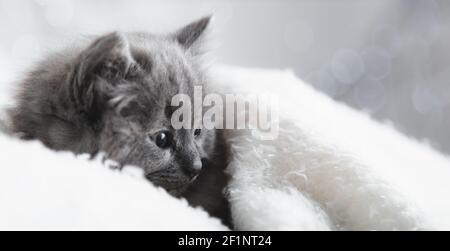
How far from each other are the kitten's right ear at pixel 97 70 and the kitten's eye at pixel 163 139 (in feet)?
0.35

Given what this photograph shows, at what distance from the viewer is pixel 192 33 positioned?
3.69 feet

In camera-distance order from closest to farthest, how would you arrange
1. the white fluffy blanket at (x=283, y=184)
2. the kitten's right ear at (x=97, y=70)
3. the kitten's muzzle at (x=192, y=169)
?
the white fluffy blanket at (x=283, y=184)
the kitten's right ear at (x=97, y=70)
the kitten's muzzle at (x=192, y=169)

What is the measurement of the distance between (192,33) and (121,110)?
1.11ft

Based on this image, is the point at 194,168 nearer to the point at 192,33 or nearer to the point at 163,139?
the point at 163,139

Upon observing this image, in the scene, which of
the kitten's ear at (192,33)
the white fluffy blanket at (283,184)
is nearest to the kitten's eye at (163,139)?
the white fluffy blanket at (283,184)

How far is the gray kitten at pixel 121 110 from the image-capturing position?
822 mm

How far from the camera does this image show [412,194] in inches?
32.9

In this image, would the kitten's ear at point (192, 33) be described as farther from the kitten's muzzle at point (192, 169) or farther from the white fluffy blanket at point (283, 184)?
Answer: the kitten's muzzle at point (192, 169)

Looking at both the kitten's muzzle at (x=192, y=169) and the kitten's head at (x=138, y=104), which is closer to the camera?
the kitten's head at (x=138, y=104)

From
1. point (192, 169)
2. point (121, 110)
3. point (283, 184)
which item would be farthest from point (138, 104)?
point (283, 184)

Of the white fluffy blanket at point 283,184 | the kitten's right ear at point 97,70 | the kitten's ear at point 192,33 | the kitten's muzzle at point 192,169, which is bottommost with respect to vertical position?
the kitten's muzzle at point 192,169

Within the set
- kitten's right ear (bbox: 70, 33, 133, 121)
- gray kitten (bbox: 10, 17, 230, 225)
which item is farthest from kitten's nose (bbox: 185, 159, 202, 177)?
kitten's right ear (bbox: 70, 33, 133, 121)
